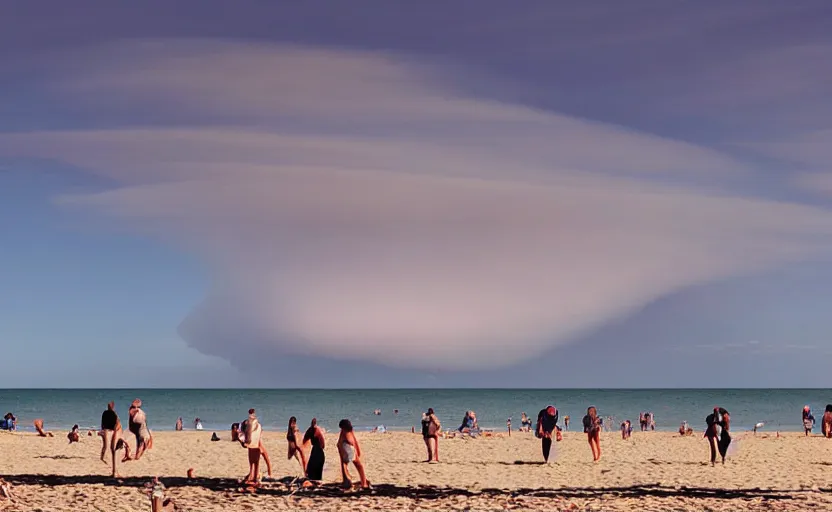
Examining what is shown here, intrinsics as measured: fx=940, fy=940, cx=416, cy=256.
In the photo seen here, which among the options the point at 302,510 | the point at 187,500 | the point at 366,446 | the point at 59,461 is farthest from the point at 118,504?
the point at 366,446

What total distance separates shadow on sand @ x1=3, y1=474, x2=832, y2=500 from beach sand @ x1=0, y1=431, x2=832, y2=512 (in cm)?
2

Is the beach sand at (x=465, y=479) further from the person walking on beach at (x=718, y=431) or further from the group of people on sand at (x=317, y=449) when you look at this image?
the person walking on beach at (x=718, y=431)

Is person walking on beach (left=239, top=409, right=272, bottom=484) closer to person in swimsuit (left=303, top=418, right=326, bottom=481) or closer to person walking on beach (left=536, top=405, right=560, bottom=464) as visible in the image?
person in swimsuit (left=303, top=418, right=326, bottom=481)

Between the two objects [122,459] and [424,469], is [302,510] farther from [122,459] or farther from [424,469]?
[122,459]

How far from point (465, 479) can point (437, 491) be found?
11.2 ft

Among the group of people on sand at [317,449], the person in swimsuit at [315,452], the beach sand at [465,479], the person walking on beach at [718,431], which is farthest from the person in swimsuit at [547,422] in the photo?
the person in swimsuit at [315,452]

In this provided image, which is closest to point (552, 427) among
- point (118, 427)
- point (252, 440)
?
point (252, 440)

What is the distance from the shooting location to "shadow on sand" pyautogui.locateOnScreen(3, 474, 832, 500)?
2070 centimetres

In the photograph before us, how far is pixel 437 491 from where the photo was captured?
21.5m

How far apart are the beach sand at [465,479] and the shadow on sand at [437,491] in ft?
0.08

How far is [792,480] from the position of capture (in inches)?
973

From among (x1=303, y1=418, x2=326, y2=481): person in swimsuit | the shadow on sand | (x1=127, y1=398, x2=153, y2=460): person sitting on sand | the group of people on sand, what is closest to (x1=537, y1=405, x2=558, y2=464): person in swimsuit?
the shadow on sand

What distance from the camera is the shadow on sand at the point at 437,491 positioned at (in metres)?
20.7

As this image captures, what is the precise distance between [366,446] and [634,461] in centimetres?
1268
